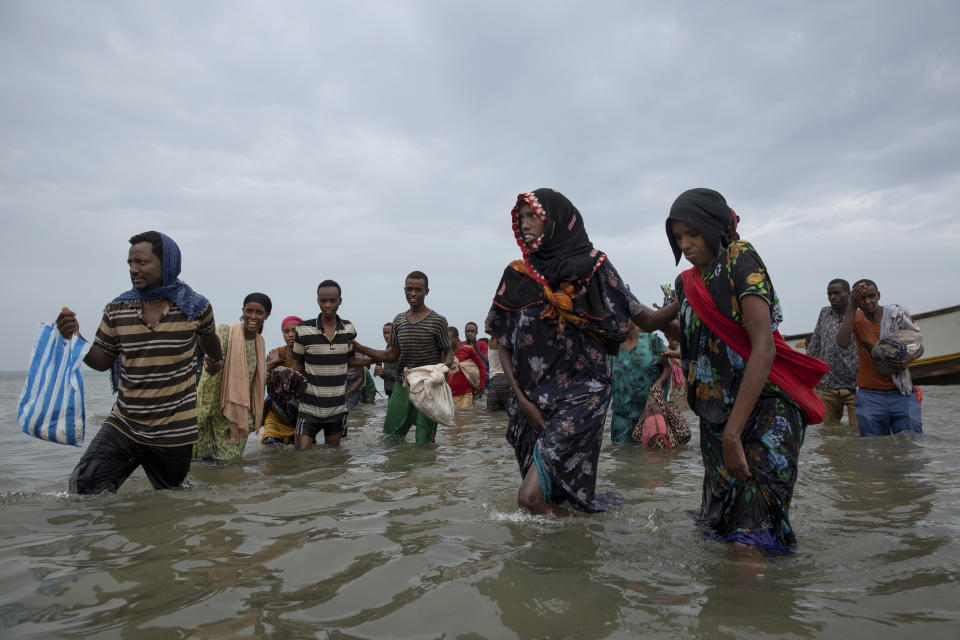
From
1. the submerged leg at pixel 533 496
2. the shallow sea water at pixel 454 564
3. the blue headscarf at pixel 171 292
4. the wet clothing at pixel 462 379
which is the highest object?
the blue headscarf at pixel 171 292

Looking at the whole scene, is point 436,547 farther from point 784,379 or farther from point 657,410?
point 657,410

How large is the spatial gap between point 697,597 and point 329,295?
5.35 meters

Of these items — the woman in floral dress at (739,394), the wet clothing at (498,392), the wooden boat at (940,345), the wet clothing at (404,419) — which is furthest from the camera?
the wooden boat at (940,345)

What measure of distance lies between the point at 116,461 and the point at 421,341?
381 centimetres

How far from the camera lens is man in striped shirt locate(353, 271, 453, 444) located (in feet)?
24.5

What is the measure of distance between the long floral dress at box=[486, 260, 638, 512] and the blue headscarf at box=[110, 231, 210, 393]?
87.3 inches

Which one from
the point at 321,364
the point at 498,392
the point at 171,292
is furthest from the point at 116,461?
the point at 498,392

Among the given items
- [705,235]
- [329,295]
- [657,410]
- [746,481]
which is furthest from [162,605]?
[657,410]

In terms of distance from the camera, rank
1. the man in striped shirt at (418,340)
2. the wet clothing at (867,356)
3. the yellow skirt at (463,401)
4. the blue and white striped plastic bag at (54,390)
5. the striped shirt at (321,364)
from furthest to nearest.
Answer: the yellow skirt at (463,401) → the man in striped shirt at (418,340) → the striped shirt at (321,364) → the wet clothing at (867,356) → the blue and white striped plastic bag at (54,390)

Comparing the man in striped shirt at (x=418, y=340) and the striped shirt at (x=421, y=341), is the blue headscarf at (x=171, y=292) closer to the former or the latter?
the man in striped shirt at (x=418, y=340)

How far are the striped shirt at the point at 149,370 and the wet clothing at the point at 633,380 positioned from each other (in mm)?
5126

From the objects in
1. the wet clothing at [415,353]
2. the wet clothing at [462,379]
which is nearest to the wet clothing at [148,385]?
the wet clothing at [415,353]

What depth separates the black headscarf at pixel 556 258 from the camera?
3658mm

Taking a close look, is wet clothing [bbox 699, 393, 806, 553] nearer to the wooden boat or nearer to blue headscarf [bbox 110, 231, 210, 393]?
blue headscarf [bbox 110, 231, 210, 393]
